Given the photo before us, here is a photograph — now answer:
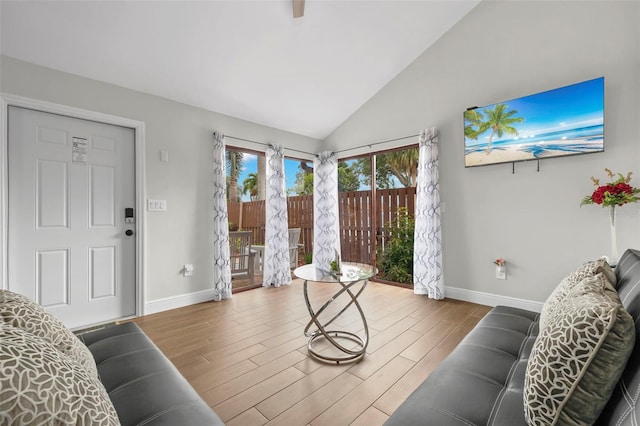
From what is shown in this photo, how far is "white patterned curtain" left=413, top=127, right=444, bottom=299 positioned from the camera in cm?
348

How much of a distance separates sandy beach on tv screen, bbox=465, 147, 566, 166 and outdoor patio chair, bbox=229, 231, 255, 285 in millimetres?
3029

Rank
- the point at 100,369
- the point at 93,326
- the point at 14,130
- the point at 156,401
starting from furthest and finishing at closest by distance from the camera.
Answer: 1. the point at 93,326
2. the point at 14,130
3. the point at 100,369
4. the point at 156,401

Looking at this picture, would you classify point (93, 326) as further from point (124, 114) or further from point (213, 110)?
point (213, 110)

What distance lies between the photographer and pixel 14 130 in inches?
95.0

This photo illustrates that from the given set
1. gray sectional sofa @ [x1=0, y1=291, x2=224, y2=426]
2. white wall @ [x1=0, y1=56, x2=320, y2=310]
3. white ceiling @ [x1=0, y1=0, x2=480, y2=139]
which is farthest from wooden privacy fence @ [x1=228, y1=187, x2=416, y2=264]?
gray sectional sofa @ [x1=0, y1=291, x2=224, y2=426]

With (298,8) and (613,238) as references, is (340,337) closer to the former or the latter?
(613,238)

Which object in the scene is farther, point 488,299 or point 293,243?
point 293,243

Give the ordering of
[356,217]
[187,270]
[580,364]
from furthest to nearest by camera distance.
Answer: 1. [356,217]
2. [187,270]
3. [580,364]

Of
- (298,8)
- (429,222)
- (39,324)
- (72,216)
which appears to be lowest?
(39,324)

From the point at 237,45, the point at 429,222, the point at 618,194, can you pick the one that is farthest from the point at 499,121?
the point at 237,45

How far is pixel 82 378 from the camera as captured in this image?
0.63 metres

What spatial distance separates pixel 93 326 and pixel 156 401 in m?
2.43

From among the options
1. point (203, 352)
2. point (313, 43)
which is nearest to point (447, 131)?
point (313, 43)

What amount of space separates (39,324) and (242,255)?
3.14m
